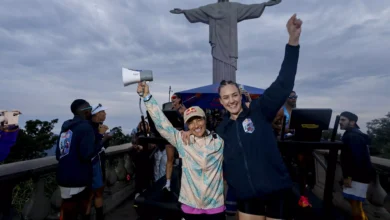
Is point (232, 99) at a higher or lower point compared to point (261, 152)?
higher

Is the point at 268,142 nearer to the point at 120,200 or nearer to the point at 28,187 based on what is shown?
the point at 28,187

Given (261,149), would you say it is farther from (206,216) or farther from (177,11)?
(177,11)

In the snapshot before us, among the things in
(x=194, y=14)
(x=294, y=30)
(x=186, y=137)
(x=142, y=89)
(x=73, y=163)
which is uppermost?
(x=194, y=14)

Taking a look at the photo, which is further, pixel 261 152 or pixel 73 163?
pixel 73 163

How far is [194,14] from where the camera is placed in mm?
13148

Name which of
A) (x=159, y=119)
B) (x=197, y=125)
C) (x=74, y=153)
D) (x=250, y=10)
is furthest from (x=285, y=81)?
(x=250, y=10)

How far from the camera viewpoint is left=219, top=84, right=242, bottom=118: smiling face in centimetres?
198

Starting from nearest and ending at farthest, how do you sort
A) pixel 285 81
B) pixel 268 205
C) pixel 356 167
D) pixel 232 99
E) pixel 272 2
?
pixel 285 81, pixel 268 205, pixel 232 99, pixel 356 167, pixel 272 2

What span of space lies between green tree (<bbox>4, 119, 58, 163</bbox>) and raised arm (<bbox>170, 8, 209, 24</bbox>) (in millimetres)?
8773

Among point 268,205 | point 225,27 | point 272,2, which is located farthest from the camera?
point 225,27

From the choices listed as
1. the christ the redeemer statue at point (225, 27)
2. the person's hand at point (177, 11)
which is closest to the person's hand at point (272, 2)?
the christ the redeemer statue at point (225, 27)

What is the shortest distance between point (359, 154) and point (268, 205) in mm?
2388

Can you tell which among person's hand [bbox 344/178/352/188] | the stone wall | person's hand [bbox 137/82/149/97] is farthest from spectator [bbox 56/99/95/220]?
person's hand [bbox 344/178/352/188]

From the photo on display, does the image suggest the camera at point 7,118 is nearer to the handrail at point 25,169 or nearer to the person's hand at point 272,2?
the handrail at point 25,169
